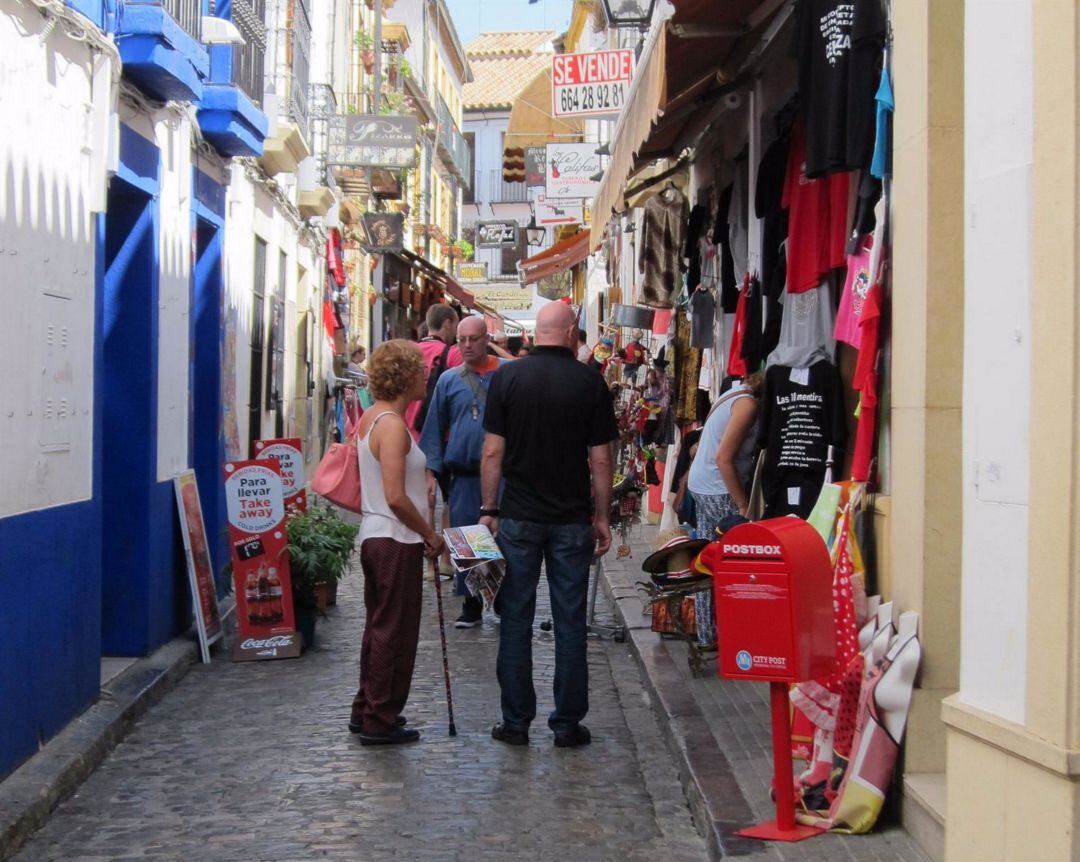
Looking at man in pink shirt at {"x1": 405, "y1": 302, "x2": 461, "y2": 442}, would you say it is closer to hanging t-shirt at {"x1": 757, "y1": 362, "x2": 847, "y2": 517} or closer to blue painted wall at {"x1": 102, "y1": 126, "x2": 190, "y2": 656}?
blue painted wall at {"x1": 102, "y1": 126, "x2": 190, "y2": 656}

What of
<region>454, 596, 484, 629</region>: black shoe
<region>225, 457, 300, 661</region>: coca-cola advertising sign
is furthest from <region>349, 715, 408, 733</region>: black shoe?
A: <region>454, 596, 484, 629</region>: black shoe

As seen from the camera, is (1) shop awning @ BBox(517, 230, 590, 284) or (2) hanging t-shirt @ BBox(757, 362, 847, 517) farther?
(1) shop awning @ BBox(517, 230, 590, 284)

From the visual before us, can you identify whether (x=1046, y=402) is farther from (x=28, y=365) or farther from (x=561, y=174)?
(x=561, y=174)

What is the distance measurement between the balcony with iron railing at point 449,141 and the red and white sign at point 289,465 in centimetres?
3568

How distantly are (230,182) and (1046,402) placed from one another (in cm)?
906

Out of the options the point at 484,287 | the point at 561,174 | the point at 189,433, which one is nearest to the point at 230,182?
the point at 189,433

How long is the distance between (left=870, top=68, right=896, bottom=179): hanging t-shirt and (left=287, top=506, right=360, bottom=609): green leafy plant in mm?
4723

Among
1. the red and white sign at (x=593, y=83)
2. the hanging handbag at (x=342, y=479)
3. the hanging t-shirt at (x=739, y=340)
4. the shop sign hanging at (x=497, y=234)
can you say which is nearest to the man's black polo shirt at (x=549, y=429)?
the hanging handbag at (x=342, y=479)

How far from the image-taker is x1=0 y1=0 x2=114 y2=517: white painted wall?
242 inches

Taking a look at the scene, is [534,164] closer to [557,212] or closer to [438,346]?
[557,212]

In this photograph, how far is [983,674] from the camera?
444 cm

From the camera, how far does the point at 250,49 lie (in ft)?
40.5

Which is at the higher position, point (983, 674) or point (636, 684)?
point (983, 674)

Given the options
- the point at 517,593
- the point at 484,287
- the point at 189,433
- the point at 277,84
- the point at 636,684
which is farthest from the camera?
the point at 484,287
